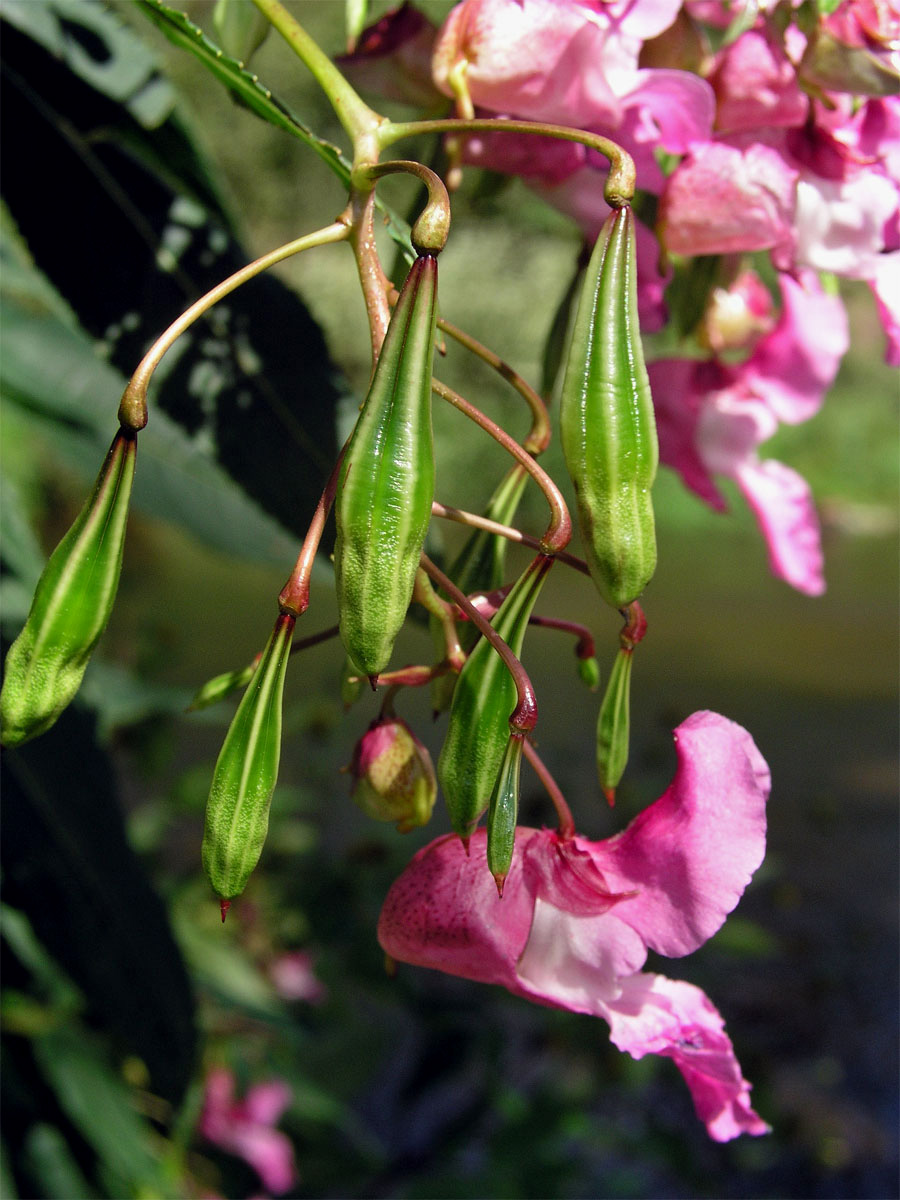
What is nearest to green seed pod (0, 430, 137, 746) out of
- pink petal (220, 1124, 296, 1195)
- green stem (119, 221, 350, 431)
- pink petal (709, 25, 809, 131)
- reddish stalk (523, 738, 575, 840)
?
green stem (119, 221, 350, 431)

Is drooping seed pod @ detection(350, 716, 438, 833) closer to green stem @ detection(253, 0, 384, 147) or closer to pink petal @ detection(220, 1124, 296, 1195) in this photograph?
green stem @ detection(253, 0, 384, 147)

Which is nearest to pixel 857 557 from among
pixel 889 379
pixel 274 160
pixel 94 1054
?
pixel 889 379

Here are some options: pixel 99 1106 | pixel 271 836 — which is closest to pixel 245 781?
pixel 99 1106

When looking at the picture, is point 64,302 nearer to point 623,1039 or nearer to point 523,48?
point 523,48

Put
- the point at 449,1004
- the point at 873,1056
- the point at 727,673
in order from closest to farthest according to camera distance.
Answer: the point at 449,1004 → the point at 873,1056 → the point at 727,673

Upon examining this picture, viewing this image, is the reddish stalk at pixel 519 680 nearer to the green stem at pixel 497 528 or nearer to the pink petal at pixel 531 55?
the green stem at pixel 497 528

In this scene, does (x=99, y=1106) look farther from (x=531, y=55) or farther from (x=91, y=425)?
(x=531, y=55)
